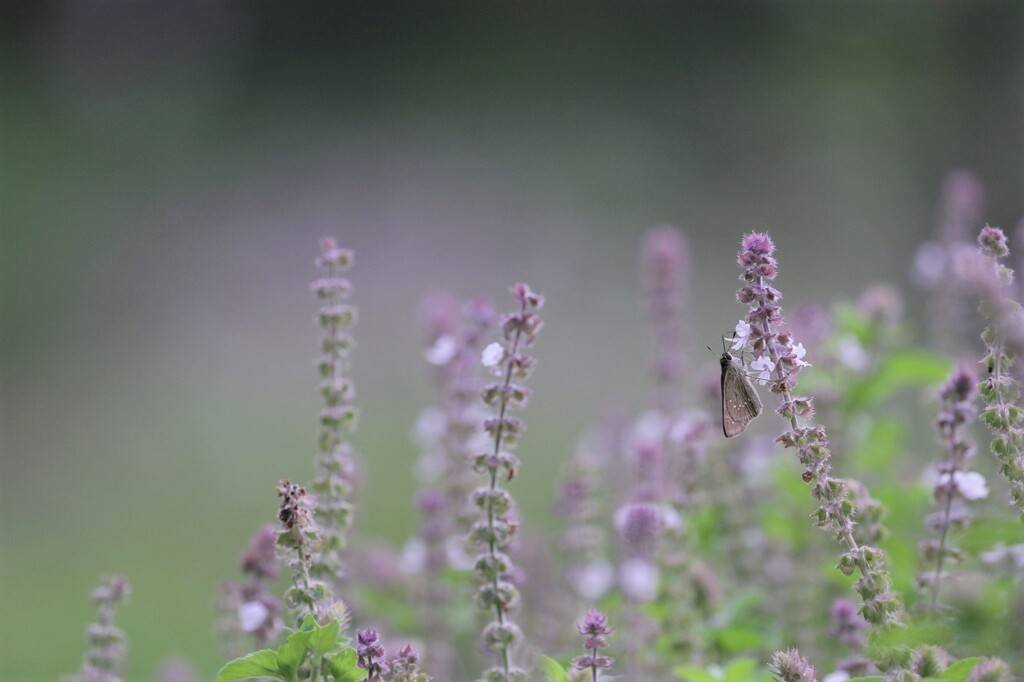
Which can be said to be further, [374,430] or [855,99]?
[855,99]

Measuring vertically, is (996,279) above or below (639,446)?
below

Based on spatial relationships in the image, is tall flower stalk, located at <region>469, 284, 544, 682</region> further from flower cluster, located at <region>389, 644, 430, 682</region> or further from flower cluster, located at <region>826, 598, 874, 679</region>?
flower cluster, located at <region>826, 598, 874, 679</region>

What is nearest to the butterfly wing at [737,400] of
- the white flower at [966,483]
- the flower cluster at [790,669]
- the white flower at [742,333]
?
the white flower at [742,333]

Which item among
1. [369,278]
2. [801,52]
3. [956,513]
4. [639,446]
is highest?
[801,52]

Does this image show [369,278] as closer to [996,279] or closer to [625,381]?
[625,381]

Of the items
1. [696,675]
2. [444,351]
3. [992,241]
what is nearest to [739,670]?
[696,675]

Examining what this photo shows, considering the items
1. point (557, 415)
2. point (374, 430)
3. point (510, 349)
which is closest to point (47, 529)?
point (374, 430)

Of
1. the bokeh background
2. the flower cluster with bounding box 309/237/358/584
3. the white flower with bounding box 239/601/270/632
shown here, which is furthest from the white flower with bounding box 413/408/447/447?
the bokeh background

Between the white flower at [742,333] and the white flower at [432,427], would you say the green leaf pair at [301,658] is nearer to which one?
the white flower at [742,333]
